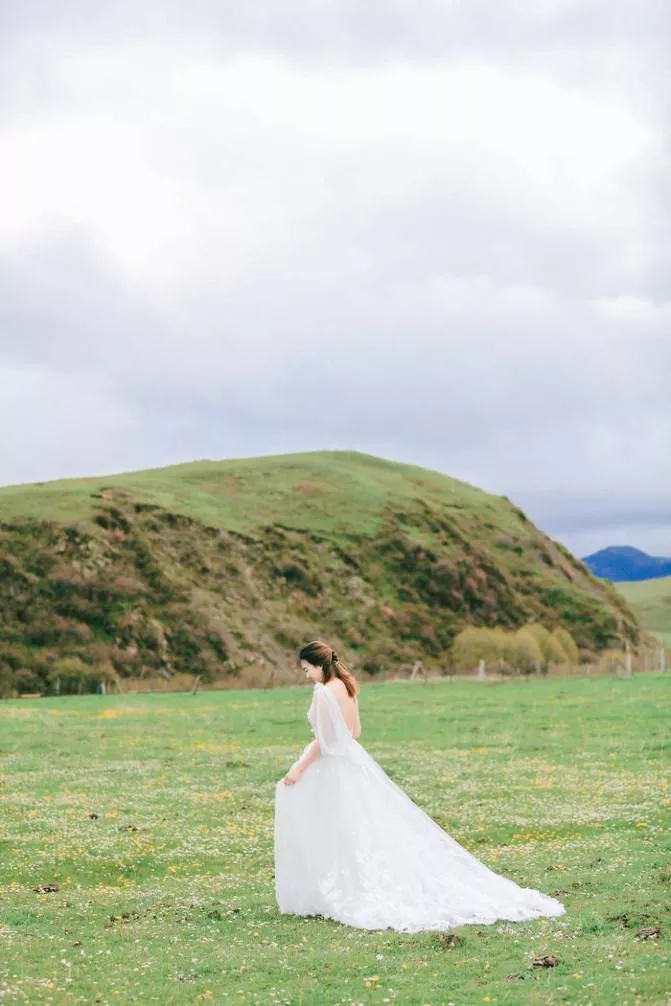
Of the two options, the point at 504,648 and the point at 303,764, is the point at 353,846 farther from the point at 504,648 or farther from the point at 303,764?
the point at 504,648

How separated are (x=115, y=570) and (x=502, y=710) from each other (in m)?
67.1

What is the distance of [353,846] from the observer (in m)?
14.2

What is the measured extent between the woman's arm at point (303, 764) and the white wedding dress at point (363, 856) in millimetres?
85

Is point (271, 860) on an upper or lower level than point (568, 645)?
lower

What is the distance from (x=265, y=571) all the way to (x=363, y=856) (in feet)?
368

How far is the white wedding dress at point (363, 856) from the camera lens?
13.8 metres

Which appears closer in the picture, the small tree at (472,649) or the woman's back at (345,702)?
the woman's back at (345,702)

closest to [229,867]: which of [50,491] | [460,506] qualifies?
[50,491]

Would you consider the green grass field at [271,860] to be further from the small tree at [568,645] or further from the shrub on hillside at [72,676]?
the small tree at [568,645]

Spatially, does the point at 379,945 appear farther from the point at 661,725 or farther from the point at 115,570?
the point at 115,570

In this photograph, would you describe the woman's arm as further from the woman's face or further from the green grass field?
the green grass field

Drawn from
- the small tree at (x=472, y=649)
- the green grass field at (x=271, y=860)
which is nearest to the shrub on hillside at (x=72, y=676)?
the small tree at (x=472, y=649)

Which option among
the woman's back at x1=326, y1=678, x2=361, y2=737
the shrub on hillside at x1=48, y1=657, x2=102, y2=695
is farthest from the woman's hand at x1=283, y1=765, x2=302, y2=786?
the shrub on hillside at x1=48, y1=657, x2=102, y2=695

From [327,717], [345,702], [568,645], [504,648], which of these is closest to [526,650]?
[504,648]
